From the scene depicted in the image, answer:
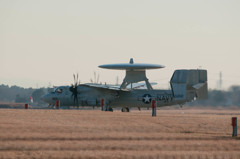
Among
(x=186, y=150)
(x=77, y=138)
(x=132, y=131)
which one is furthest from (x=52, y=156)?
(x=132, y=131)

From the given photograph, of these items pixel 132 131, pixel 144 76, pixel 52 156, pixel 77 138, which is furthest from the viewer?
pixel 144 76

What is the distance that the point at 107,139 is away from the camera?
25.4m

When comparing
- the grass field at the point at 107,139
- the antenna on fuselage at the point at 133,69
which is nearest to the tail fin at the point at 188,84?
the antenna on fuselage at the point at 133,69

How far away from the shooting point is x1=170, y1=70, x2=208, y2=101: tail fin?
191 ft

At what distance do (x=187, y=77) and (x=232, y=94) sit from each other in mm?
84583

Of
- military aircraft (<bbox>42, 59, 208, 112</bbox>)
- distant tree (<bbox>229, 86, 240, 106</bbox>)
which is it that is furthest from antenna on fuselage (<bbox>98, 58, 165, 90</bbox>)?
distant tree (<bbox>229, 86, 240, 106</bbox>)

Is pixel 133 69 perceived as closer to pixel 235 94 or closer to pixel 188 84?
pixel 188 84

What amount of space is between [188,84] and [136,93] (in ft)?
20.3

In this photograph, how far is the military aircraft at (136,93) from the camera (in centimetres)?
5828

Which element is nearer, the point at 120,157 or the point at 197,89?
the point at 120,157

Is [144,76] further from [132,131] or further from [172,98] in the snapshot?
[132,131]

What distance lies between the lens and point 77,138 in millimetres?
25000

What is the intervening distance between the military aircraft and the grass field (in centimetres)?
2489

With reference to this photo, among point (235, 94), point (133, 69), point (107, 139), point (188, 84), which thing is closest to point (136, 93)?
point (188, 84)
